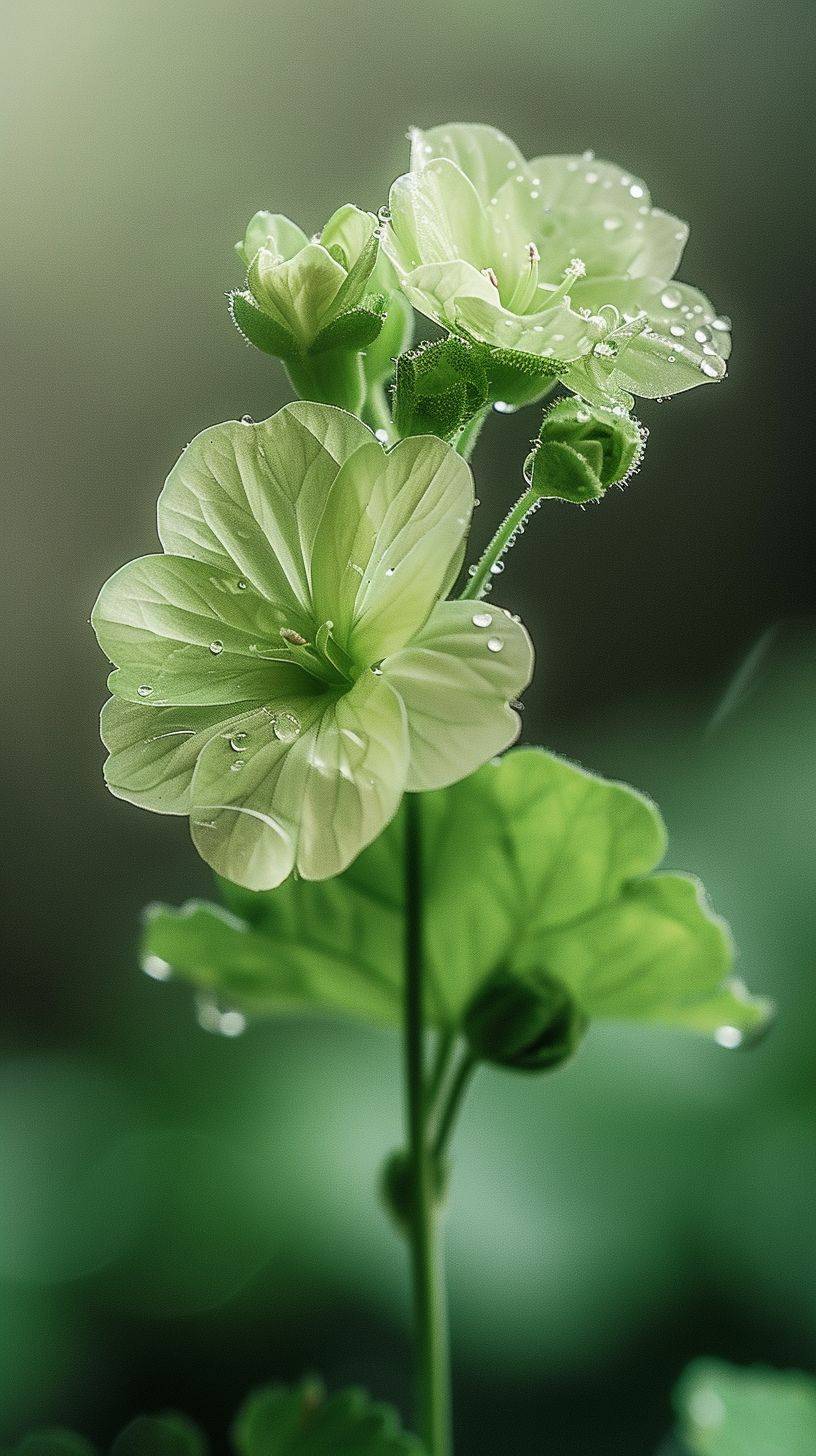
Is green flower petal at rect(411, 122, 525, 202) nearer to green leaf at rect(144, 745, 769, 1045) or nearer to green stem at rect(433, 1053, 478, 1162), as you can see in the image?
green leaf at rect(144, 745, 769, 1045)

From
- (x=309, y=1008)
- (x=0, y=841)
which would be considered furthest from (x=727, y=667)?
(x=309, y=1008)

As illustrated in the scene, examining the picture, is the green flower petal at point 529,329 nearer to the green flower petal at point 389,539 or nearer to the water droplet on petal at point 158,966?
the green flower petal at point 389,539

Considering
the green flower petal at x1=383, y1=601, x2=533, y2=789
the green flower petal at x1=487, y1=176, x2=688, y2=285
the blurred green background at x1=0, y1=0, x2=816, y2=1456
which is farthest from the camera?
the blurred green background at x1=0, y1=0, x2=816, y2=1456

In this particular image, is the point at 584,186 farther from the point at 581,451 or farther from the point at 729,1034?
the point at 729,1034

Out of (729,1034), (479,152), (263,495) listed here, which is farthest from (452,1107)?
(479,152)

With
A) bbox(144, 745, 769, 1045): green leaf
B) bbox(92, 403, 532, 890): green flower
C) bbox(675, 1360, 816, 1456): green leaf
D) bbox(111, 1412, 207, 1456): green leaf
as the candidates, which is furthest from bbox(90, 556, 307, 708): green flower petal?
bbox(675, 1360, 816, 1456): green leaf

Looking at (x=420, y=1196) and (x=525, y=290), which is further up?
(x=525, y=290)
